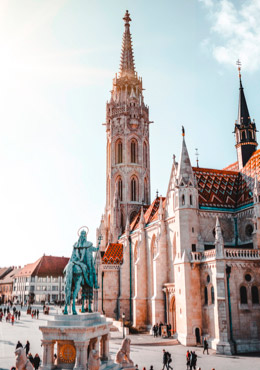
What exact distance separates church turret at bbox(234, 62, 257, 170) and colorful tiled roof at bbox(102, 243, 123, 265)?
744 inches

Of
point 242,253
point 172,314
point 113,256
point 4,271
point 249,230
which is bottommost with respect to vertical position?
point 172,314

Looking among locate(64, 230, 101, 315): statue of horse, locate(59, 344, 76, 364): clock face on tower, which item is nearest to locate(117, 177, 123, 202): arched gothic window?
locate(64, 230, 101, 315): statue of horse

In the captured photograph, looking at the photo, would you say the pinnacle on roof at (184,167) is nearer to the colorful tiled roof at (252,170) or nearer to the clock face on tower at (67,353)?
the colorful tiled roof at (252,170)

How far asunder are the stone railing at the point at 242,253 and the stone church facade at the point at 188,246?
0.25 ft

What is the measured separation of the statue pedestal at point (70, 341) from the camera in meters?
13.2

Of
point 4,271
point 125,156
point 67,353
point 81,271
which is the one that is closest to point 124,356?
point 67,353

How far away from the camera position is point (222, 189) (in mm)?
35688

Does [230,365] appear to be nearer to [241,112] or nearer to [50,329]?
[50,329]

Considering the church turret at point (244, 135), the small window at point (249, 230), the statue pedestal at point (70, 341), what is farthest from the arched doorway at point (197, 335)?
the church turret at point (244, 135)

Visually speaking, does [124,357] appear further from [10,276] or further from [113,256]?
[10,276]

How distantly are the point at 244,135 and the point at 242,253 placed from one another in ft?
58.0

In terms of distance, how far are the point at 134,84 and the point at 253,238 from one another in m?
39.0

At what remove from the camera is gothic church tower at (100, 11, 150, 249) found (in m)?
54.6

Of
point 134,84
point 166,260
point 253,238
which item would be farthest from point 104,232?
point 253,238
